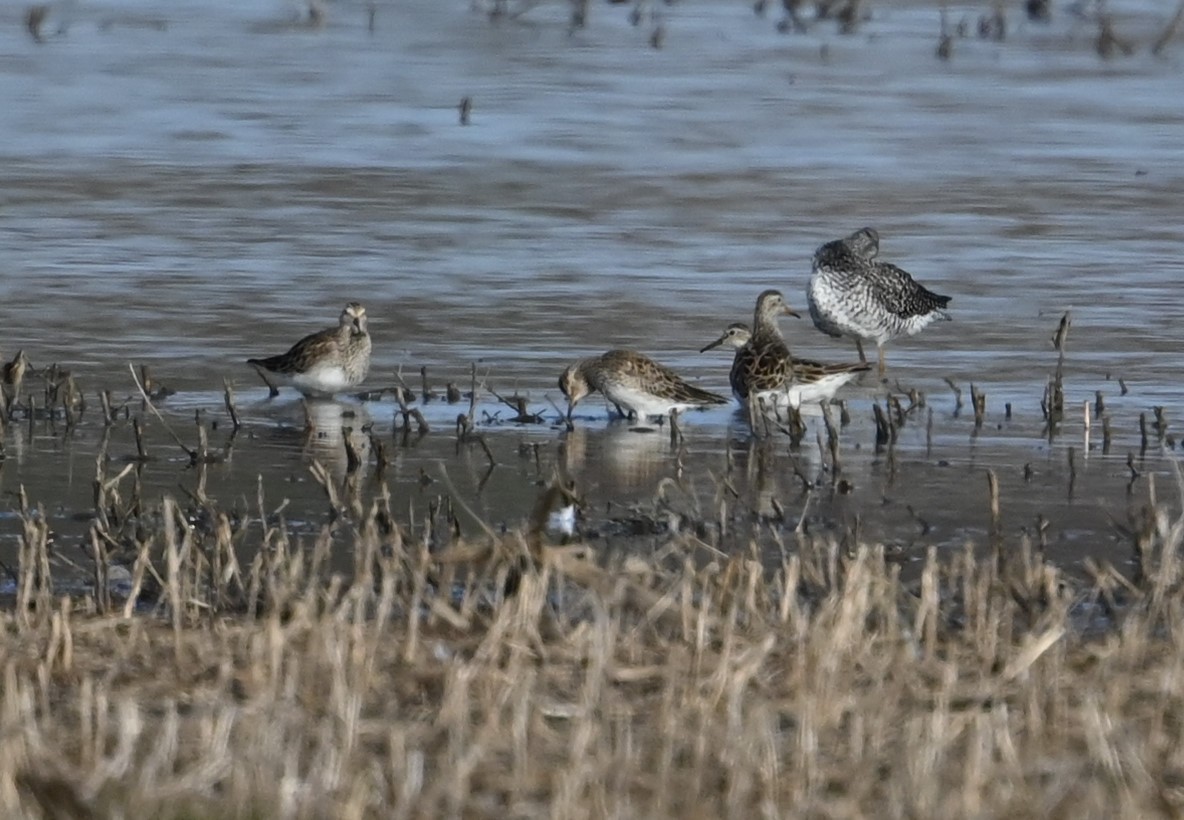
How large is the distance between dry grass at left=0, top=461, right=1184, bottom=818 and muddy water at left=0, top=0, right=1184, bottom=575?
174cm

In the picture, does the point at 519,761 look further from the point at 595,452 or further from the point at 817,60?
the point at 817,60

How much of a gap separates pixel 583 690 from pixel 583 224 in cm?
1181

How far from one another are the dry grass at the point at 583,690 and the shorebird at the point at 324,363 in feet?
13.5

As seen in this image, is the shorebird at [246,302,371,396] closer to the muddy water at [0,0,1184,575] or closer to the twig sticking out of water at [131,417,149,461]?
the muddy water at [0,0,1184,575]

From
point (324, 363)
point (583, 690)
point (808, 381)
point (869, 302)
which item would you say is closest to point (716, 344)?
point (808, 381)

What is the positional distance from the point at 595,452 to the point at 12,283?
5.37m

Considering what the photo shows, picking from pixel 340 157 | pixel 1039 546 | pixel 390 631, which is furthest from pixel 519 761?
pixel 340 157

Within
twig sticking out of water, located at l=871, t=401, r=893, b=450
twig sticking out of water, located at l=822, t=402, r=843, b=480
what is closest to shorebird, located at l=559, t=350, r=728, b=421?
twig sticking out of water, located at l=871, t=401, r=893, b=450

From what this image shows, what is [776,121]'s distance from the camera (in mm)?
23203

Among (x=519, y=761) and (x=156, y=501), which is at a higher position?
(x=519, y=761)

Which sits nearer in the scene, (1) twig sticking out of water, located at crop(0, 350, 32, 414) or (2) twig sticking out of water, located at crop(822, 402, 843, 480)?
(2) twig sticking out of water, located at crop(822, 402, 843, 480)

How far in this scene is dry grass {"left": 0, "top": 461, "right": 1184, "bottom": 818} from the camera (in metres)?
5.01

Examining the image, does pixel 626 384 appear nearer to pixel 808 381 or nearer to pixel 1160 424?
pixel 808 381

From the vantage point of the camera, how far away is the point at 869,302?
13602 millimetres
